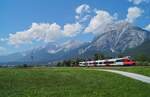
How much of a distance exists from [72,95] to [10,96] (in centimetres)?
455

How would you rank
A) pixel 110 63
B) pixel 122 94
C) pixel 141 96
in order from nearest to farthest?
1. pixel 141 96
2. pixel 122 94
3. pixel 110 63

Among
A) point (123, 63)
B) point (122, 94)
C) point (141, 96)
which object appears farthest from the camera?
point (123, 63)

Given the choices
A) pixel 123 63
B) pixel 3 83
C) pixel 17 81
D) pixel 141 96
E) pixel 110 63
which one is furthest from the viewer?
pixel 110 63

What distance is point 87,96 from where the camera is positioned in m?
21.9

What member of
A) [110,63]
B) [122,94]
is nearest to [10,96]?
[122,94]

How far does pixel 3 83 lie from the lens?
1291 inches

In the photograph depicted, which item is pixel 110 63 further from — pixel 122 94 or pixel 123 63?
pixel 122 94

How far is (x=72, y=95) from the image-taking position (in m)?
22.8

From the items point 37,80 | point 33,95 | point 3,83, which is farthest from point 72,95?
point 37,80

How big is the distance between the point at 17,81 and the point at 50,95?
1298cm

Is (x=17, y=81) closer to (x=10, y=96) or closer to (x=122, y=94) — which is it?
(x=10, y=96)

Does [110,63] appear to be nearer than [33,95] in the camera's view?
No

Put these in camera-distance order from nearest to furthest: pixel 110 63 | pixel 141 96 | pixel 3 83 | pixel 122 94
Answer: pixel 141 96
pixel 122 94
pixel 3 83
pixel 110 63

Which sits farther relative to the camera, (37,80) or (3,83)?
(37,80)
